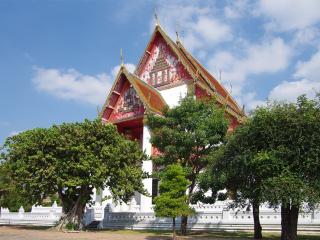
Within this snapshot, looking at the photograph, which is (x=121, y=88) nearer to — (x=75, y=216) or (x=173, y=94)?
(x=173, y=94)

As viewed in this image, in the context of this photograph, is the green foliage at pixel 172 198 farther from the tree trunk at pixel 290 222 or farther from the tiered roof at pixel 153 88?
the tiered roof at pixel 153 88

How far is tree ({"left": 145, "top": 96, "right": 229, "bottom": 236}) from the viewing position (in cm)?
1196

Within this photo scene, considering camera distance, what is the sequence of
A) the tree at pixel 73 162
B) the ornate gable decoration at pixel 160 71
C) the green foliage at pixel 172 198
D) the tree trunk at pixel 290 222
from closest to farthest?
the tree trunk at pixel 290 222 < the green foliage at pixel 172 198 < the tree at pixel 73 162 < the ornate gable decoration at pixel 160 71

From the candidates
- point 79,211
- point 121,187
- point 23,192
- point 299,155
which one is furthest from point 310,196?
point 23,192

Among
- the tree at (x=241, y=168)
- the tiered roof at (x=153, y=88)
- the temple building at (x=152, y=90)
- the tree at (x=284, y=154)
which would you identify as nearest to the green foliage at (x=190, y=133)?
the tree at (x=241, y=168)

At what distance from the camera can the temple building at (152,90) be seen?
17.6 meters

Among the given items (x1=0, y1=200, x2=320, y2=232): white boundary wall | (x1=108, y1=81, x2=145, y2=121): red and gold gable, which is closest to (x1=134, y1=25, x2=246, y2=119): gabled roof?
(x1=108, y1=81, x2=145, y2=121): red and gold gable

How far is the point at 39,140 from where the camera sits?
13102 mm

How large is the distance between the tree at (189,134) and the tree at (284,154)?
8.53ft

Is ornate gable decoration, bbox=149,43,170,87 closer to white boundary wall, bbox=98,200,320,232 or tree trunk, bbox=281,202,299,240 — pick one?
white boundary wall, bbox=98,200,320,232

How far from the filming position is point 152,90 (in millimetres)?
20078

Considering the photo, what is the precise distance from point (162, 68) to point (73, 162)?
11063mm

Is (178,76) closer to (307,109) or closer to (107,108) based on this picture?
(107,108)

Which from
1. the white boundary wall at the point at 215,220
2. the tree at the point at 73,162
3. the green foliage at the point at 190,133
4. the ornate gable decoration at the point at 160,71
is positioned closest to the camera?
the green foliage at the point at 190,133
